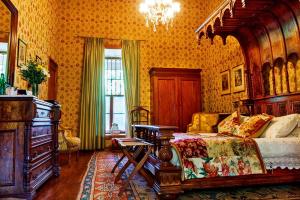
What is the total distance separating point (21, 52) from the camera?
383 centimetres

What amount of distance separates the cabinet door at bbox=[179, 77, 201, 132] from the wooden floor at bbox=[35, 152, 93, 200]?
10.3ft

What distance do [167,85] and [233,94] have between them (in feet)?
5.86

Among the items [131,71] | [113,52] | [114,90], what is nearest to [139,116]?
[114,90]

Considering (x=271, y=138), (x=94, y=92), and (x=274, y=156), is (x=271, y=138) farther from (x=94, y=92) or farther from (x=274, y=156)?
(x=94, y=92)

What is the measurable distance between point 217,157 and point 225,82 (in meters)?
3.67

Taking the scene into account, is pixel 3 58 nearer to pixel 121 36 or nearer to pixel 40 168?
pixel 40 168

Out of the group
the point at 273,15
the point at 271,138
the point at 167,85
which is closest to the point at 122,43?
the point at 167,85

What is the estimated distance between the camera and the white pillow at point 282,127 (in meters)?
3.11

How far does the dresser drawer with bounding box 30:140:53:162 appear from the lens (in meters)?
2.76

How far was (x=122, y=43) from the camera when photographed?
6.91 metres

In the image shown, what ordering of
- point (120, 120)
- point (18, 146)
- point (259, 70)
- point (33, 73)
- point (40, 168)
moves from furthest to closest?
point (120, 120) < point (259, 70) < point (33, 73) < point (40, 168) < point (18, 146)

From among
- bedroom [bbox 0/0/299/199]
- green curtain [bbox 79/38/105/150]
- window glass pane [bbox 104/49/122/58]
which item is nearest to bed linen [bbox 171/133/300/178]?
bedroom [bbox 0/0/299/199]

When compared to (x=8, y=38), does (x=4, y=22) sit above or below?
above

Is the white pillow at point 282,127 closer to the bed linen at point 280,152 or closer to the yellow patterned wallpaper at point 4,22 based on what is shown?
the bed linen at point 280,152
